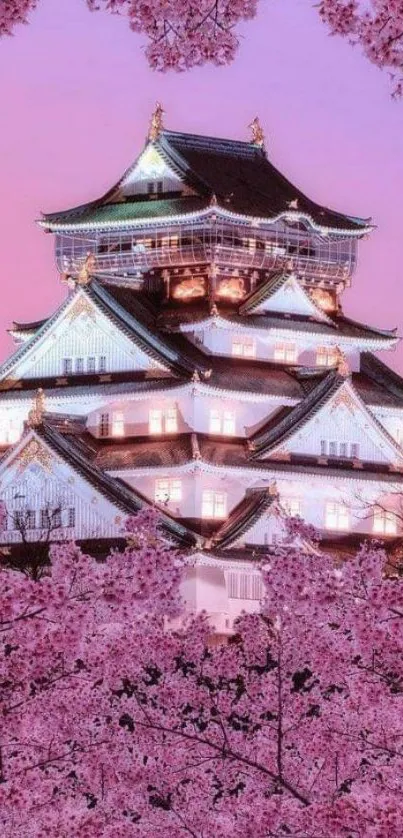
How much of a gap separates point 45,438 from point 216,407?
7.04 m

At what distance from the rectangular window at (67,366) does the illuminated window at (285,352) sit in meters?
7.96

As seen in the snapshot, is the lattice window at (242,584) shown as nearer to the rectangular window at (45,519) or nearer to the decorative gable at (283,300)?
the rectangular window at (45,519)

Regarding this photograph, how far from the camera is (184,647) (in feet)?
129

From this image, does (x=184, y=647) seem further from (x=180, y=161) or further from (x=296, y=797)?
(x=180, y=161)

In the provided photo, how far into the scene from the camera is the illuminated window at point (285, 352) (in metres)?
70.8

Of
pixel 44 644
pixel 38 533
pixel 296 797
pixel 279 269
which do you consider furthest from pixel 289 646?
pixel 279 269

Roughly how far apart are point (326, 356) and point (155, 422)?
8966 millimetres

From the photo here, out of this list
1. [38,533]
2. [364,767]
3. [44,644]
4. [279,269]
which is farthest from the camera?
[279,269]

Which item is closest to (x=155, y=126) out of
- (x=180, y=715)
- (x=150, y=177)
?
(x=150, y=177)

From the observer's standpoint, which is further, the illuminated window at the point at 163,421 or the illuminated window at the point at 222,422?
the illuminated window at the point at 222,422

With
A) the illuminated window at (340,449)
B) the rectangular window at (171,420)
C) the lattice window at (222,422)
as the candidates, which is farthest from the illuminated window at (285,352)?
the rectangular window at (171,420)

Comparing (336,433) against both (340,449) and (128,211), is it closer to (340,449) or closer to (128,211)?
(340,449)

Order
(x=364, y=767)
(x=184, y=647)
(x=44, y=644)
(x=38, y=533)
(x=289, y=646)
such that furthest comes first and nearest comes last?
(x=38, y=533) → (x=184, y=647) → (x=289, y=646) → (x=364, y=767) → (x=44, y=644)

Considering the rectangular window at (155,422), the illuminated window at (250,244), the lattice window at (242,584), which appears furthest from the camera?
the illuminated window at (250,244)
